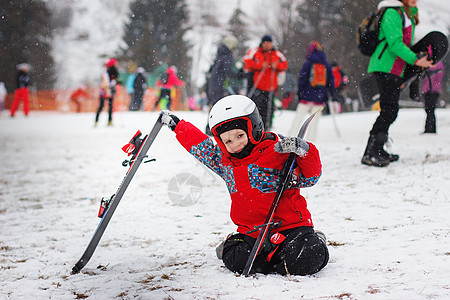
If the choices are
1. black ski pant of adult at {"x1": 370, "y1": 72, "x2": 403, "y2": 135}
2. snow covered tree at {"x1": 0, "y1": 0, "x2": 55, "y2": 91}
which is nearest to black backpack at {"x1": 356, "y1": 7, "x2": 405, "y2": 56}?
black ski pant of adult at {"x1": 370, "y1": 72, "x2": 403, "y2": 135}

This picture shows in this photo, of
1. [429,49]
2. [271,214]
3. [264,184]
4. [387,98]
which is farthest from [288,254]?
[429,49]

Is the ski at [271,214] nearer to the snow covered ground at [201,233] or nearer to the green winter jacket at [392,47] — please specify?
the snow covered ground at [201,233]

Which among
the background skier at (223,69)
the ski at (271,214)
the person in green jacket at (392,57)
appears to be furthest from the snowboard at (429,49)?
the ski at (271,214)

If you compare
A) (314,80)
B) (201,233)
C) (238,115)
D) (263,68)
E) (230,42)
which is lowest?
(201,233)

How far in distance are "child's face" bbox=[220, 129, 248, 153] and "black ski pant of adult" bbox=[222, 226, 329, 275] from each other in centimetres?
60

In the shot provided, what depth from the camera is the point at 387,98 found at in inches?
213

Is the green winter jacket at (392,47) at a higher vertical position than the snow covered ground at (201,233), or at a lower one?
higher

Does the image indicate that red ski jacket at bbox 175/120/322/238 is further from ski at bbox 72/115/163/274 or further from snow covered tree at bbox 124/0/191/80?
snow covered tree at bbox 124/0/191/80

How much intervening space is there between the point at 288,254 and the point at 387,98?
11.3 ft

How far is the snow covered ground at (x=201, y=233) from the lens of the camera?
2.45 m

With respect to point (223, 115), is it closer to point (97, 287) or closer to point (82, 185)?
point (97, 287)

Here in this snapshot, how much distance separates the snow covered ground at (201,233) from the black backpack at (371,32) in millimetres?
1547

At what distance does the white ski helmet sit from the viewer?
8.98ft

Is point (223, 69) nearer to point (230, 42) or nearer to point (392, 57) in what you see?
point (230, 42)
